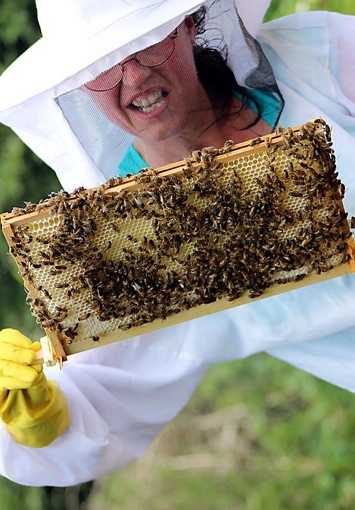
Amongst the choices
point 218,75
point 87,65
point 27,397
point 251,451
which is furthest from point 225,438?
point 87,65

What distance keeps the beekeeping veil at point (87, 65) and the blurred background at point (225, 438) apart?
142 centimetres

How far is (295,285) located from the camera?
206 centimetres

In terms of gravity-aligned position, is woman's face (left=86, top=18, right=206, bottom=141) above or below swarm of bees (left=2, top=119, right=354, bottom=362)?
above

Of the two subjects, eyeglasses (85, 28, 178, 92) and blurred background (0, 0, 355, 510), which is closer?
eyeglasses (85, 28, 178, 92)

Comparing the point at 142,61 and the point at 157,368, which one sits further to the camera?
the point at 157,368

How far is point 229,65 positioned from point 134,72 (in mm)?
329

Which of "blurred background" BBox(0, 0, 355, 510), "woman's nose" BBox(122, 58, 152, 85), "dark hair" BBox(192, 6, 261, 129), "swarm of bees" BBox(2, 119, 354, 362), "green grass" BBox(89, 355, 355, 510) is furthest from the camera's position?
"green grass" BBox(89, 355, 355, 510)

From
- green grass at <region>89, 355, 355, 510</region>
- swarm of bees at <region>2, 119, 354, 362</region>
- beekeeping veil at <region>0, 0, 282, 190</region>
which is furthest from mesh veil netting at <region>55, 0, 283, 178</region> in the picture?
green grass at <region>89, 355, 355, 510</region>

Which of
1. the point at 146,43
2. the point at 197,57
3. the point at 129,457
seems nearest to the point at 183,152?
the point at 197,57

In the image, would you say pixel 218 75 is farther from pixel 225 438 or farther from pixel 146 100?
pixel 225 438

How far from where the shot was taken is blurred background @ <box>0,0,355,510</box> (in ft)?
12.8

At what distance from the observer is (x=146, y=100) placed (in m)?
2.23

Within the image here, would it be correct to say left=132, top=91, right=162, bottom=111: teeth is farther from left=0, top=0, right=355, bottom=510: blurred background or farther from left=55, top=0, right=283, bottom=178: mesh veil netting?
left=0, top=0, right=355, bottom=510: blurred background

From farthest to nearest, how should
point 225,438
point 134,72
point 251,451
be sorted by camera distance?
point 225,438
point 251,451
point 134,72
